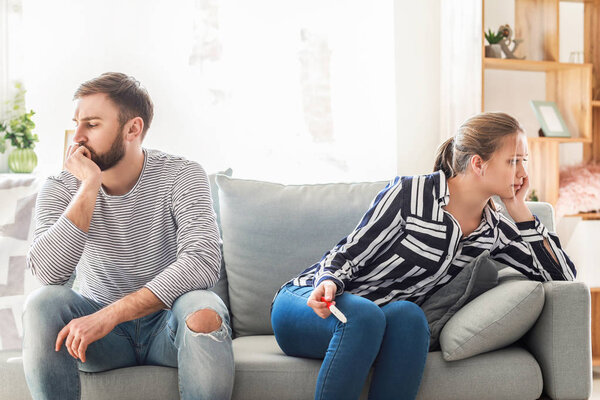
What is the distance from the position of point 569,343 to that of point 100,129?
1330 mm

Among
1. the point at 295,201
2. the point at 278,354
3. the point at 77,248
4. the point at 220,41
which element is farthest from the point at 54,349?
the point at 220,41

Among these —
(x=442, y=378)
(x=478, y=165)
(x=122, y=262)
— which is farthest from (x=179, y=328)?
(x=478, y=165)

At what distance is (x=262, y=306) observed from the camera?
211 cm

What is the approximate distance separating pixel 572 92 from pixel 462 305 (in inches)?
81.2

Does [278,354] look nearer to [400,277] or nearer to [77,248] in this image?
[400,277]

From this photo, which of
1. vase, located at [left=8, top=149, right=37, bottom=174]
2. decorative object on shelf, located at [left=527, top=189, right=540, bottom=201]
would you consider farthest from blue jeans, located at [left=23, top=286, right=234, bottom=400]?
decorative object on shelf, located at [left=527, top=189, right=540, bottom=201]

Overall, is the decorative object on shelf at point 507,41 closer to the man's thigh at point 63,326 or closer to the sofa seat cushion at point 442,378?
the sofa seat cushion at point 442,378

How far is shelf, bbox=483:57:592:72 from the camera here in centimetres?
326

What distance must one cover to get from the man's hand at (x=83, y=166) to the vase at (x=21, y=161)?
1.20 m

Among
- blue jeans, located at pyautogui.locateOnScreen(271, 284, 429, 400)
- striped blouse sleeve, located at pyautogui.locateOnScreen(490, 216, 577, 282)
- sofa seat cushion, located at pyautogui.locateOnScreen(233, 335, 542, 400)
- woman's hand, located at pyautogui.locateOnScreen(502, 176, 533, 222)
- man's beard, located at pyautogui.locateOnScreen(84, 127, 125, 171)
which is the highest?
man's beard, located at pyautogui.locateOnScreen(84, 127, 125, 171)

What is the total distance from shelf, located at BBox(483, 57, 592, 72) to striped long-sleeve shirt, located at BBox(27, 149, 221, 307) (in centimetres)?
199

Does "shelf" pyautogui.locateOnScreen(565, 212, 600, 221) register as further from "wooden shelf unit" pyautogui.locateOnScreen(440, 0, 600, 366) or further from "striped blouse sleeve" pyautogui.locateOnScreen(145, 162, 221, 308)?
"striped blouse sleeve" pyautogui.locateOnScreen(145, 162, 221, 308)

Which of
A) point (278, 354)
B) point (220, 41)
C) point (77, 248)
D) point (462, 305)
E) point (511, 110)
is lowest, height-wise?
point (278, 354)

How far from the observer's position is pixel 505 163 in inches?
71.7
